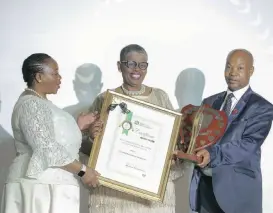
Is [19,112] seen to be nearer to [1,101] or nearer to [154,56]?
[1,101]

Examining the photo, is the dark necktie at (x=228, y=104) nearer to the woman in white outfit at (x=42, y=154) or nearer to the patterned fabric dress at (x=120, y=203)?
the patterned fabric dress at (x=120, y=203)

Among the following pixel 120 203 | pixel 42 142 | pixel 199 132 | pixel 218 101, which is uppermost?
pixel 218 101

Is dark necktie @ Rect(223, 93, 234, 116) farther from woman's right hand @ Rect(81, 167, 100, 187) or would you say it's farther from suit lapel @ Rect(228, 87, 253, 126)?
woman's right hand @ Rect(81, 167, 100, 187)

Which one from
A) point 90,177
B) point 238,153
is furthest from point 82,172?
point 238,153

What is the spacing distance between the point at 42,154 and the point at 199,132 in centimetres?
66

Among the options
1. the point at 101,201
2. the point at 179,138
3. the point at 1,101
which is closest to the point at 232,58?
the point at 179,138

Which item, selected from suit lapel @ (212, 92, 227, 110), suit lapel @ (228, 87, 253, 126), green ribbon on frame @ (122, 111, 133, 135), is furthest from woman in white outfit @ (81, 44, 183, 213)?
suit lapel @ (228, 87, 253, 126)

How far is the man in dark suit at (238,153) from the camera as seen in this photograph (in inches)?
91.9

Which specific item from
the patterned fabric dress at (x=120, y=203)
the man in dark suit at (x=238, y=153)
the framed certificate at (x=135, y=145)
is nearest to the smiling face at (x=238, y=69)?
the man in dark suit at (x=238, y=153)

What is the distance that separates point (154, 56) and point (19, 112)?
136 cm

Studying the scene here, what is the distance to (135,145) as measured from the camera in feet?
7.68

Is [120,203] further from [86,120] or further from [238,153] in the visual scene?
[238,153]

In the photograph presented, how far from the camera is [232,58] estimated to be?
2426mm

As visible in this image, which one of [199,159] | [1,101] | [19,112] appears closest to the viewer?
[19,112]
